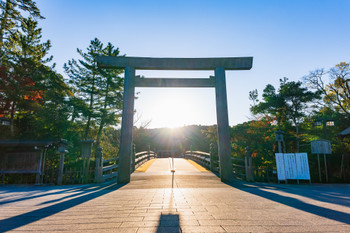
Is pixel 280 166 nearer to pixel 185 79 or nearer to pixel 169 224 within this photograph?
pixel 185 79

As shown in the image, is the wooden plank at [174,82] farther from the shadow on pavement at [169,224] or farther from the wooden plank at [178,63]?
the shadow on pavement at [169,224]

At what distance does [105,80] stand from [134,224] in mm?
16826

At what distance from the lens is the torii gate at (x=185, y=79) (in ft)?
23.6

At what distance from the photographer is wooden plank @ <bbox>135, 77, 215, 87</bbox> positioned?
768cm

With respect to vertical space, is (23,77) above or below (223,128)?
above

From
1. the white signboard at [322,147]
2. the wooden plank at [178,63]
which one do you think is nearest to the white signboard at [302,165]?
the white signboard at [322,147]

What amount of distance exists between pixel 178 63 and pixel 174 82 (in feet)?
2.88

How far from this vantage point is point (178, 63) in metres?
7.75

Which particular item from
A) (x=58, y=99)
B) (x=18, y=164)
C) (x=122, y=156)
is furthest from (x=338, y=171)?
(x=58, y=99)

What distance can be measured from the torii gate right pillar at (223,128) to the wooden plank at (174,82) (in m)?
0.39

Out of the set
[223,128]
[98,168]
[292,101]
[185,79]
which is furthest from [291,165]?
[292,101]

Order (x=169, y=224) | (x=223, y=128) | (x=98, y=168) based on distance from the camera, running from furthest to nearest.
A: (x=98, y=168) → (x=223, y=128) → (x=169, y=224)

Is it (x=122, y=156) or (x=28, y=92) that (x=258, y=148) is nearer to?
(x=122, y=156)

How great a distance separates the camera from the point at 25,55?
1368 centimetres
